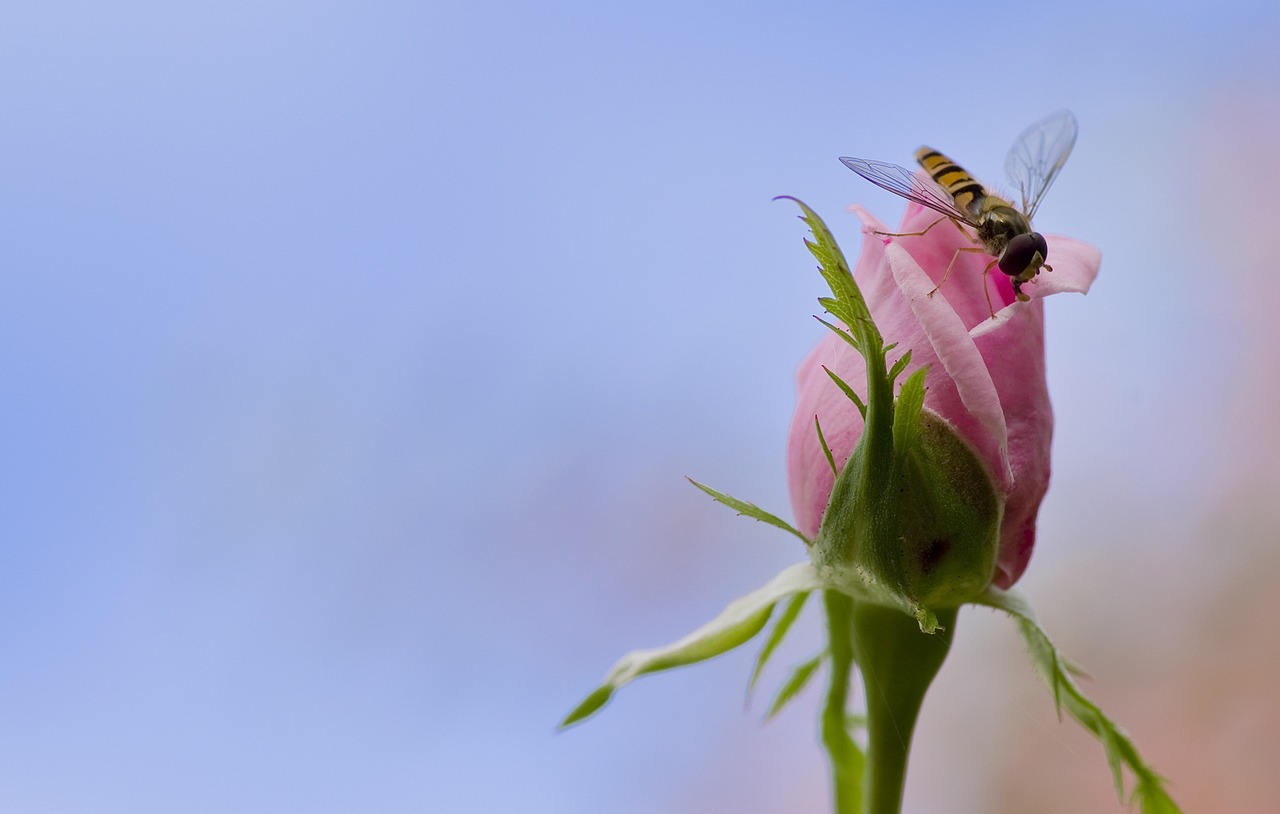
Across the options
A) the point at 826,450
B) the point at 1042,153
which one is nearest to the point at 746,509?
the point at 826,450

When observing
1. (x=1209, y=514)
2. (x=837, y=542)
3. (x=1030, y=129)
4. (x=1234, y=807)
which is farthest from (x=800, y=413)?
(x=1209, y=514)

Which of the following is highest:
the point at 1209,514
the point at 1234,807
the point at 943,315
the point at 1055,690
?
the point at 943,315

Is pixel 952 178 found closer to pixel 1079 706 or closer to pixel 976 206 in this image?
pixel 976 206

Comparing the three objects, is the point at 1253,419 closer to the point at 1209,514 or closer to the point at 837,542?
the point at 1209,514

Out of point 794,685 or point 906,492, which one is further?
point 794,685

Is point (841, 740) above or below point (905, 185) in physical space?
below

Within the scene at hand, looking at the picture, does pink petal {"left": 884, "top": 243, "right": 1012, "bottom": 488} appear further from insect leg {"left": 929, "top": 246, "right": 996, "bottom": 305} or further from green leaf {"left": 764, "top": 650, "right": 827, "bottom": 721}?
green leaf {"left": 764, "top": 650, "right": 827, "bottom": 721}
